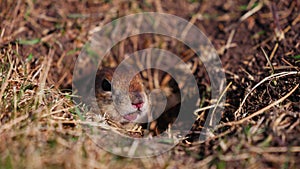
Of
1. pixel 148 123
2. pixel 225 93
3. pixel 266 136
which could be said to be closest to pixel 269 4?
pixel 225 93

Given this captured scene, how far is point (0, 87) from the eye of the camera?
275cm

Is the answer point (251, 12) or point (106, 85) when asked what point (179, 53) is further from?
point (106, 85)

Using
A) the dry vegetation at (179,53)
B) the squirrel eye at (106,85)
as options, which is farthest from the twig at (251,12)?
the squirrel eye at (106,85)

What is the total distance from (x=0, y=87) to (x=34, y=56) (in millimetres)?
957

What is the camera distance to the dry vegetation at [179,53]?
2.31 metres

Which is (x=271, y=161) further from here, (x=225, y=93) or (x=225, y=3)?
(x=225, y=3)

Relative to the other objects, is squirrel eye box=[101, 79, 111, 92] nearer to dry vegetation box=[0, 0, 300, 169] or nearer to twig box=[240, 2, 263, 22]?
dry vegetation box=[0, 0, 300, 169]

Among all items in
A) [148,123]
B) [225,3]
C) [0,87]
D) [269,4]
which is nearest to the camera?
[0,87]

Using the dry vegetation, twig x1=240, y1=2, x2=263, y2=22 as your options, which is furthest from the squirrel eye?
twig x1=240, y1=2, x2=263, y2=22

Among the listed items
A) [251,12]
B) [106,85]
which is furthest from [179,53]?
[106,85]

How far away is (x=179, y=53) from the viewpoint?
13.4 ft

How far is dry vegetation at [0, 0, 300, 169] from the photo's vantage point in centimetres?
231

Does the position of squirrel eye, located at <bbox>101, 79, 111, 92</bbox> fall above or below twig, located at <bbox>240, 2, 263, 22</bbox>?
below

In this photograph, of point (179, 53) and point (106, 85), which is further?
point (179, 53)
